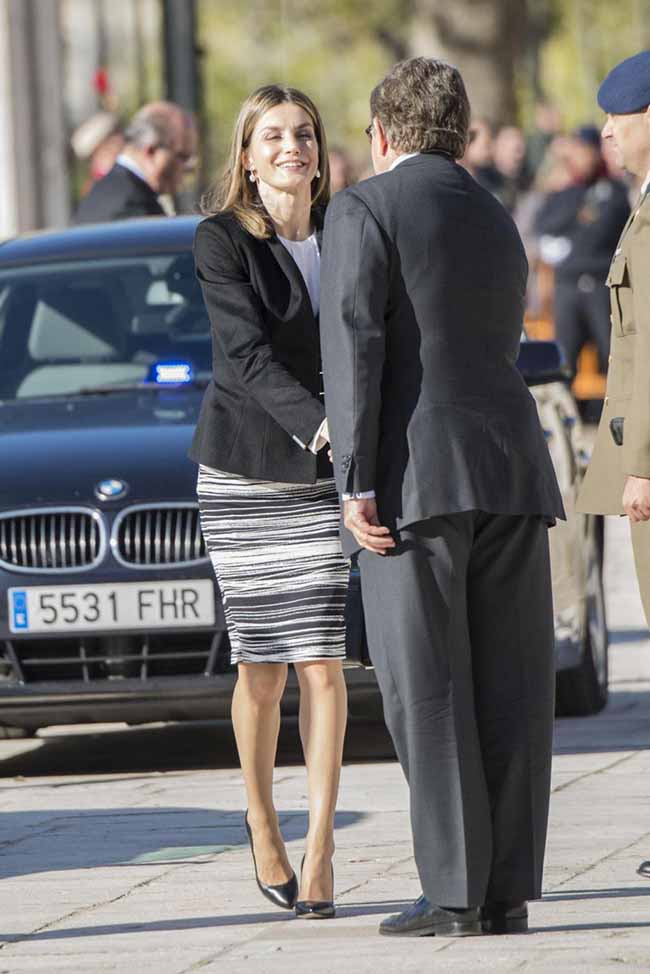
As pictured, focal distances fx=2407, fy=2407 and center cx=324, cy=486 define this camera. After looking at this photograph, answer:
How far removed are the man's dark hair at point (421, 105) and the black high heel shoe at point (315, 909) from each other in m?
1.56

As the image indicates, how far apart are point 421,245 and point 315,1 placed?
51.8 m

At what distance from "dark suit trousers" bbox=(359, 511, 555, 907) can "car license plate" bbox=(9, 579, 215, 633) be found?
75.4 inches

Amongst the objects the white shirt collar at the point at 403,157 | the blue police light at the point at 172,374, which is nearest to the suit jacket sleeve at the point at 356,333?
the white shirt collar at the point at 403,157

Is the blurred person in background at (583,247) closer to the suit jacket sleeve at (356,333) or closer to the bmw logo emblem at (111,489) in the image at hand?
the bmw logo emblem at (111,489)

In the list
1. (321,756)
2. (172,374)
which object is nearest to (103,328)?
(172,374)

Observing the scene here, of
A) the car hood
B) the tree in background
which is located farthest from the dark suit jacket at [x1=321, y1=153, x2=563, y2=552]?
the tree in background

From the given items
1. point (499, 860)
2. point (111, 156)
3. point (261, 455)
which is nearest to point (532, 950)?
point (499, 860)

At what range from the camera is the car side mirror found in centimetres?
725

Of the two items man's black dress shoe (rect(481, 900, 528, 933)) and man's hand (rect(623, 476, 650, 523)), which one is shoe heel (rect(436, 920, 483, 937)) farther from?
man's hand (rect(623, 476, 650, 523))

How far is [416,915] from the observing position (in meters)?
4.92

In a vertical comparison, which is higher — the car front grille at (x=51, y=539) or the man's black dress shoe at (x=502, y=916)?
the car front grille at (x=51, y=539)

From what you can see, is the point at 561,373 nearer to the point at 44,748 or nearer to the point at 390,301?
the point at 44,748

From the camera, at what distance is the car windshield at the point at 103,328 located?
789 cm

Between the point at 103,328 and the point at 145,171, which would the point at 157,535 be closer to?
the point at 103,328
